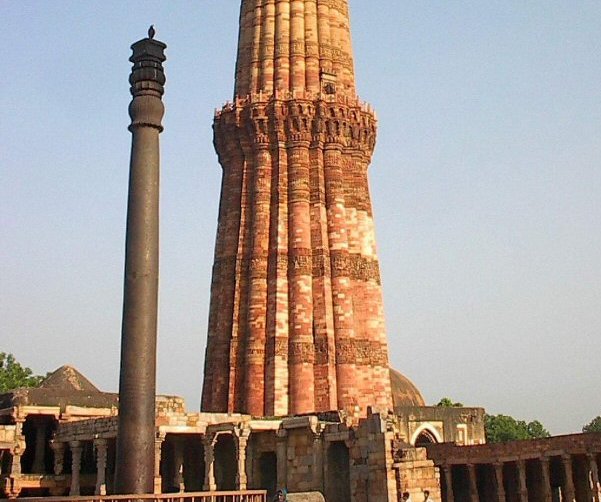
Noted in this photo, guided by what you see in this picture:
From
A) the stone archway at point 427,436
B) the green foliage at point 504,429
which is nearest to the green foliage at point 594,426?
the green foliage at point 504,429

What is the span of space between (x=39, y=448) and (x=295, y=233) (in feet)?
39.6

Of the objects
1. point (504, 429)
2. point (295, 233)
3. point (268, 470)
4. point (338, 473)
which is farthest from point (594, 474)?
point (504, 429)

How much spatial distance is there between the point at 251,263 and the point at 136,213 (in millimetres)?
21042

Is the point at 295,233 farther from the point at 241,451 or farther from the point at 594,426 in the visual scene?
the point at 594,426

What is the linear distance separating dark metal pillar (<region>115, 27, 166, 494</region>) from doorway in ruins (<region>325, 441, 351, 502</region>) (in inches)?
564

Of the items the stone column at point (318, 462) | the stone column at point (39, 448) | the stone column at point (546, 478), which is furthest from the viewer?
the stone column at point (39, 448)

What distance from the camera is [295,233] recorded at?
32375mm

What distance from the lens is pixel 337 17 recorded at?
36375 millimetres

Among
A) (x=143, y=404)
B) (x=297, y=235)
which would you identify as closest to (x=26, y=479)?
(x=297, y=235)

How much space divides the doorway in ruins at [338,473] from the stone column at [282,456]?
1441 mm

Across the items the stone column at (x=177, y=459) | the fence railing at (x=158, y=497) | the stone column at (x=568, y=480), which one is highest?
the stone column at (x=177, y=459)

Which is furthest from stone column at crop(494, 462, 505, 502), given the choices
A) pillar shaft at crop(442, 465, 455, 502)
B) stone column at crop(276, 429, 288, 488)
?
stone column at crop(276, 429, 288, 488)

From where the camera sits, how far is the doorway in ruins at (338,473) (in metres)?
24.2

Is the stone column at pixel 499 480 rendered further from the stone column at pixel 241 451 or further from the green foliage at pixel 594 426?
the green foliage at pixel 594 426
